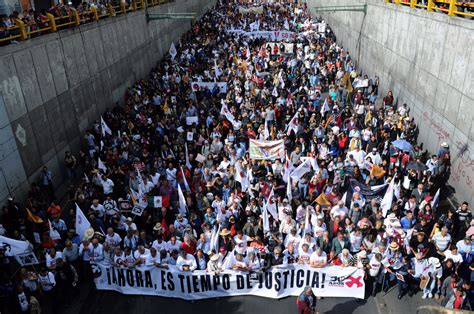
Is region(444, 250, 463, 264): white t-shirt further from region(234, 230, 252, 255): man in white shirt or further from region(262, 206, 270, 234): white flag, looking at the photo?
region(234, 230, 252, 255): man in white shirt

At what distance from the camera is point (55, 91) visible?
48.8 feet

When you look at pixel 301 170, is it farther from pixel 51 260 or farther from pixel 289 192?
pixel 51 260

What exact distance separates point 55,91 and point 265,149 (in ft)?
25.7

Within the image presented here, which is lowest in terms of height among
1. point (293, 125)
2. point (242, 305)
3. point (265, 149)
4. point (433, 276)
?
point (242, 305)

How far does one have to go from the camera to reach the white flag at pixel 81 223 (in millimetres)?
9914

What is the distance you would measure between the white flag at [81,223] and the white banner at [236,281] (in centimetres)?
103

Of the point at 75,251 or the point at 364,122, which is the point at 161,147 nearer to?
the point at 75,251

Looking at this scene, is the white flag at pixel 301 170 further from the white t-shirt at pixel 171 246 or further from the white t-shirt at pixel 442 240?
the white t-shirt at pixel 171 246

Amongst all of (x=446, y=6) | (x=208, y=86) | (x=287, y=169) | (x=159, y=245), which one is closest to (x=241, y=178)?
(x=287, y=169)

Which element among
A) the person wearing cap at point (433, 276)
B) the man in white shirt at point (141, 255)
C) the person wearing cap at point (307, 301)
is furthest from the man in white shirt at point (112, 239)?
the person wearing cap at point (433, 276)

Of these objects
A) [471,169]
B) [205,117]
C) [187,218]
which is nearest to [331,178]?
[471,169]

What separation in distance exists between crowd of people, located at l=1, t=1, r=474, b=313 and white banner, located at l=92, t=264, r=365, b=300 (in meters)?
0.19

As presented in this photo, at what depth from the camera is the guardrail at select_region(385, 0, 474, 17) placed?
13142 mm

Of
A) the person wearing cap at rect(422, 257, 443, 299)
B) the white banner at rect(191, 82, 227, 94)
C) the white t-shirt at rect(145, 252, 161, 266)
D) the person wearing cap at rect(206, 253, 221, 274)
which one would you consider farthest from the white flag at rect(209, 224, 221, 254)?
the white banner at rect(191, 82, 227, 94)
